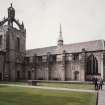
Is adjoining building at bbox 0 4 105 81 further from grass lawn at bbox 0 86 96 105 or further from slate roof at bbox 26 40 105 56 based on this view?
grass lawn at bbox 0 86 96 105

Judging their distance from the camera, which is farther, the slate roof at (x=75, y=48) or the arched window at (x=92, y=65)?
the slate roof at (x=75, y=48)

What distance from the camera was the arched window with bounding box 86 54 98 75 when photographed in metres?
47.1

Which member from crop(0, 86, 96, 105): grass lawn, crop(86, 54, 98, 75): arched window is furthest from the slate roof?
crop(0, 86, 96, 105): grass lawn

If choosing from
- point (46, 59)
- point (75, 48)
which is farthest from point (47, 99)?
point (46, 59)

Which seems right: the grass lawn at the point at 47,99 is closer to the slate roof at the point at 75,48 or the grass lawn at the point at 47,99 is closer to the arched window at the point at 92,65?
the arched window at the point at 92,65

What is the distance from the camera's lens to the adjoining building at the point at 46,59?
4747cm

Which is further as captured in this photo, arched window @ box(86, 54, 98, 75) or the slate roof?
the slate roof

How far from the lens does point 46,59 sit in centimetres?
5538

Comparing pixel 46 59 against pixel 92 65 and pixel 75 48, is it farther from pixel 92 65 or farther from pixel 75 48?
pixel 92 65

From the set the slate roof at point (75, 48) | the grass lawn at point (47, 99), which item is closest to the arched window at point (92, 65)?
the slate roof at point (75, 48)

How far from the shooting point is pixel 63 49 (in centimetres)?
5481

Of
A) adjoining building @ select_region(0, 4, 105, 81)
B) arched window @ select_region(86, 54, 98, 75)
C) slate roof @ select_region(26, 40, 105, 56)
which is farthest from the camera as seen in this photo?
slate roof @ select_region(26, 40, 105, 56)

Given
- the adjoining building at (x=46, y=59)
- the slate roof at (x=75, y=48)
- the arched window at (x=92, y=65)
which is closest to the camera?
the arched window at (x=92, y=65)

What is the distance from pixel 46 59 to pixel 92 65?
14.2 meters
